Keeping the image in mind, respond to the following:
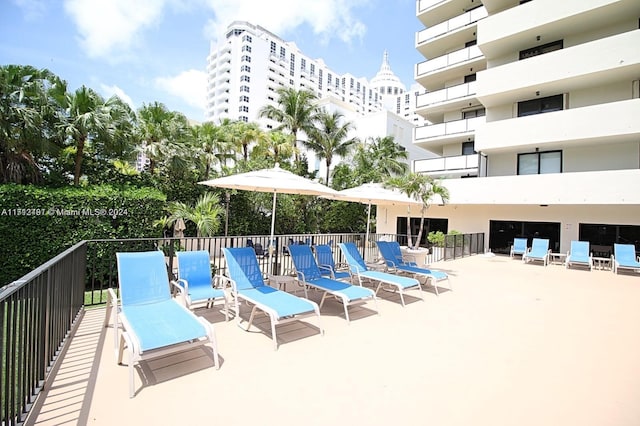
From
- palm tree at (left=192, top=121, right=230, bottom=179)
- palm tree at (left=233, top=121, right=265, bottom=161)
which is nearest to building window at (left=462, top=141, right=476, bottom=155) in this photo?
palm tree at (left=233, top=121, right=265, bottom=161)

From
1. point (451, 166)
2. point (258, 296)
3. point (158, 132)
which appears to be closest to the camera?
point (258, 296)

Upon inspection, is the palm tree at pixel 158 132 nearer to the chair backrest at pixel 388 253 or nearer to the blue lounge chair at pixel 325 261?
the blue lounge chair at pixel 325 261

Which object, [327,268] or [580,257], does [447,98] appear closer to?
[580,257]

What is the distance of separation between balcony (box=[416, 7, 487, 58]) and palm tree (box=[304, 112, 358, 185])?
759cm

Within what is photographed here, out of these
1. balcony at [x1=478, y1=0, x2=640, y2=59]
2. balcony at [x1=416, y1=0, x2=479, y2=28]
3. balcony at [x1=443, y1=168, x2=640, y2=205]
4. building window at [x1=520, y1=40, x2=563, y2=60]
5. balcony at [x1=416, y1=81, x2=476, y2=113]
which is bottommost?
balcony at [x1=443, y1=168, x2=640, y2=205]

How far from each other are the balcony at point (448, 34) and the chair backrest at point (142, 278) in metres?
23.2

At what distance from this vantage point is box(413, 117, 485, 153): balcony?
65.0 ft

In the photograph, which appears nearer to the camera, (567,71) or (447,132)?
(567,71)

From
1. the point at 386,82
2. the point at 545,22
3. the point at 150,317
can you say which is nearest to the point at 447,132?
the point at 545,22

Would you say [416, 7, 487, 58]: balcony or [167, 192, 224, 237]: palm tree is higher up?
[416, 7, 487, 58]: balcony

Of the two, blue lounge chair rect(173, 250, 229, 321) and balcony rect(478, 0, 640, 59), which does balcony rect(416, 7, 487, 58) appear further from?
blue lounge chair rect(173, 250, 229, 321)

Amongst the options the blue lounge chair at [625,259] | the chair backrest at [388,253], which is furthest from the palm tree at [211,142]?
the blue lounge chair at [625,259]

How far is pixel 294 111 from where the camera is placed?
23.9m

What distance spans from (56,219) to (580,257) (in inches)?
808
